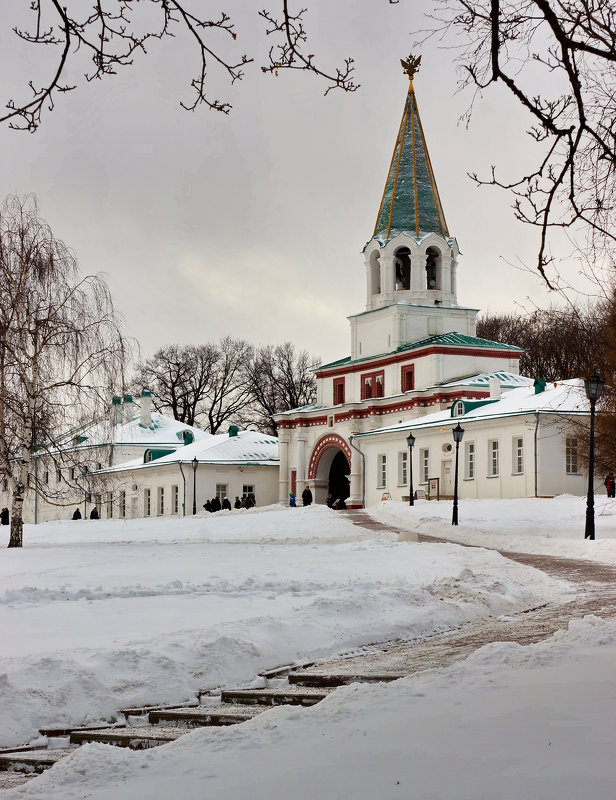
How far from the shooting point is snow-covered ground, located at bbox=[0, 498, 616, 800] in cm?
516

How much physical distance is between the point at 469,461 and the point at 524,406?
14.1 feet

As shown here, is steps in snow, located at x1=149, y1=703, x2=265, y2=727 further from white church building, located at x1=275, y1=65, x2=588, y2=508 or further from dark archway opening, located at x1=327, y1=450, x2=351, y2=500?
dark archway opening, located at x1=327, y1=450, x2=351, y2=500

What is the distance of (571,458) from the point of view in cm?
4466

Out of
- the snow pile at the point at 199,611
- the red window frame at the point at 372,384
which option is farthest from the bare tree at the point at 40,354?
the red window frame at the point at 372,384

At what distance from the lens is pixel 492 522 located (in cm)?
3538

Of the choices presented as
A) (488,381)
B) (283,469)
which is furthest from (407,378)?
(283,469)

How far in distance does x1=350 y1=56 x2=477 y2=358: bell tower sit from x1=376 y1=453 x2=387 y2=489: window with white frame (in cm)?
738

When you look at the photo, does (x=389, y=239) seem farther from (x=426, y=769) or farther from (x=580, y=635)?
(x=426, y=769)

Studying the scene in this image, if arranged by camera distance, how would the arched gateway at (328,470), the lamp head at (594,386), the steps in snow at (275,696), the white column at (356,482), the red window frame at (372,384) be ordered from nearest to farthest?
→ 1. the steps in snow at (275,696)
2. the lamp head at (594,386)
3. the white column at (356,482)
4. the red window frame at (372,384)
5. the arched gateway at (328,470)

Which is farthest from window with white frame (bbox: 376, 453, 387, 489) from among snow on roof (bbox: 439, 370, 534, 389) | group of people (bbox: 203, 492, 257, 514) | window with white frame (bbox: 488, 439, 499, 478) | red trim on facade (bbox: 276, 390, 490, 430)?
window with white frame (bbox: 488, 439, 499, 478)

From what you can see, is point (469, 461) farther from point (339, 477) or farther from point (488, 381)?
point (339, 477)

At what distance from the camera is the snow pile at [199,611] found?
8.37 meters

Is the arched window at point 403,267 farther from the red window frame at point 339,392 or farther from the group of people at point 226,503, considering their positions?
the group of people at point 226,503

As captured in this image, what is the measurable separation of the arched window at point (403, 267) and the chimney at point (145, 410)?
67.9 ft
